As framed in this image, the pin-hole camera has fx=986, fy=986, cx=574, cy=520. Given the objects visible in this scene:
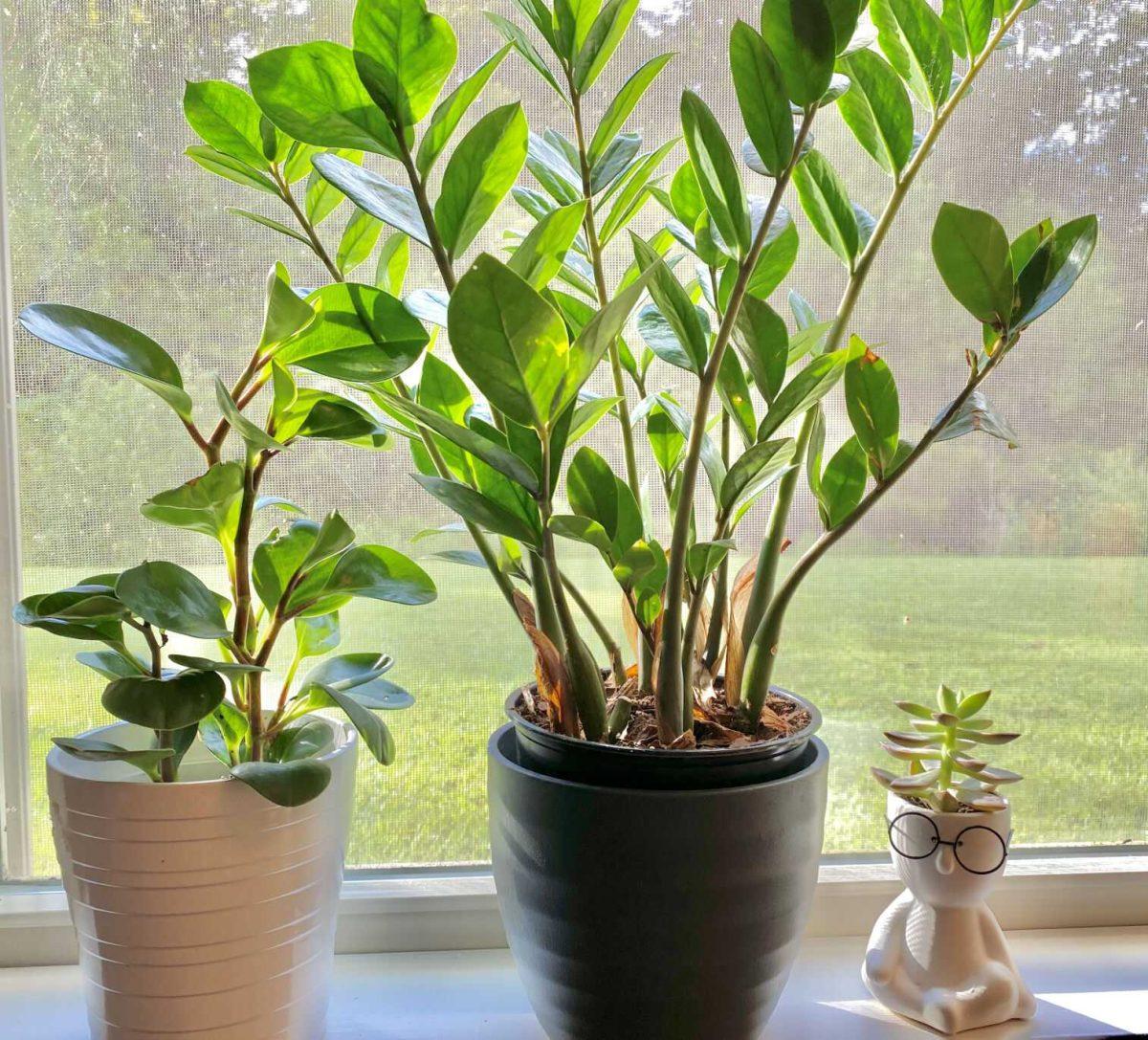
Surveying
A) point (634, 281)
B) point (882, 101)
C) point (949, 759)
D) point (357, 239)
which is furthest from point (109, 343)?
point (949, 759)

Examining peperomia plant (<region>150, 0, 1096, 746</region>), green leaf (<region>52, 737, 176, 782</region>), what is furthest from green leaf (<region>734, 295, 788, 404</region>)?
green leaf (<region>52, 737, 176, 782</region>)

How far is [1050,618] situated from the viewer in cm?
97

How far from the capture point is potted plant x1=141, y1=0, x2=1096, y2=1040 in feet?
1.84

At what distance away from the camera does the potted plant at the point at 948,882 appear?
766mm

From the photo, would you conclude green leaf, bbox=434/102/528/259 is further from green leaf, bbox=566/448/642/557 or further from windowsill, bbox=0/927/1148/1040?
windowsill, bbox=0/927/1148/1040

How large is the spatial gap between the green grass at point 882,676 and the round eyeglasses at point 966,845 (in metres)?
0.18

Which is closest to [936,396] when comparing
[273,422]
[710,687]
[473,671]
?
[710,687]

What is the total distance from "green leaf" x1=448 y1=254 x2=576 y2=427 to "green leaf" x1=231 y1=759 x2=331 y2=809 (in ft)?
0.86

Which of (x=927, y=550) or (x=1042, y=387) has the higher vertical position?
(x=1042, y=387)

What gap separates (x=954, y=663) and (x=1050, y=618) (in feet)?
0.34

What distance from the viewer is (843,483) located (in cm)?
72

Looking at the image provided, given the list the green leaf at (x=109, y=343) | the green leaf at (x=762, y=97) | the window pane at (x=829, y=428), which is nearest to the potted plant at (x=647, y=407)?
the green leaf at (x=762, y=97)

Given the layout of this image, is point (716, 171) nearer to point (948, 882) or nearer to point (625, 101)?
point (625, 101)

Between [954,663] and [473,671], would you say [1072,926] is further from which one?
[473,671]
